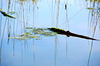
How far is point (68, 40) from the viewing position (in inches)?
119

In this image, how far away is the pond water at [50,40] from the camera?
236 centimetres

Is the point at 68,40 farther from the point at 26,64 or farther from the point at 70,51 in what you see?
the point at 26,64

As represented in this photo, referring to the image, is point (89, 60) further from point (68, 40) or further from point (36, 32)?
point (36, 32)

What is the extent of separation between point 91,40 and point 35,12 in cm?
189

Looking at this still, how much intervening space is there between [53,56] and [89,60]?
43 cm

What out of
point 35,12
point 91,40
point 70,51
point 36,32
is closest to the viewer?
point 70,51

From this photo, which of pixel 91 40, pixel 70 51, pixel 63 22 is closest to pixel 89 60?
pixel 70 51

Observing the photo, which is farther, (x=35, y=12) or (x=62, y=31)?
(x=35, y=12)

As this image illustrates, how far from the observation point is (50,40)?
2.98 m

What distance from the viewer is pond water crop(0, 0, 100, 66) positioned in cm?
236

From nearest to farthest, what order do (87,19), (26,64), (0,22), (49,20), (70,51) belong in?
(26,64)
(70,51)
(0,22)
(49,20)
(87,19)

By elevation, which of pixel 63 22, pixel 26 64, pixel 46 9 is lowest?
pixel 26 64

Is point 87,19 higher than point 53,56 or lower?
higher

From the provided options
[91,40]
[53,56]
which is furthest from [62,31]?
[53,56]
